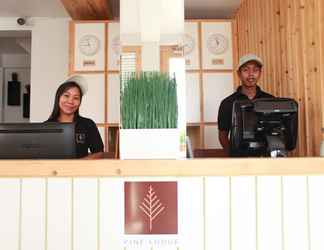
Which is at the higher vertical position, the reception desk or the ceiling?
the ceiling

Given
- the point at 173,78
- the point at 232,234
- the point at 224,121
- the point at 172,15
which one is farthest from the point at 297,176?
the point at 224,121

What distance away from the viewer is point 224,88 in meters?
3.95

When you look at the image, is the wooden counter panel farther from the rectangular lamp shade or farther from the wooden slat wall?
the wooden slat wall

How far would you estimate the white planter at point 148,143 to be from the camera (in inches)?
53.3

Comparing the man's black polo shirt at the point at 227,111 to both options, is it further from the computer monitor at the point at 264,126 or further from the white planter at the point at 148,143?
the white planter at the point at 148,143

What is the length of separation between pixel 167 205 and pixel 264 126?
0.69 meters

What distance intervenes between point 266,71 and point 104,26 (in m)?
1.82

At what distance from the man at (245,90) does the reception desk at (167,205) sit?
1.29 m

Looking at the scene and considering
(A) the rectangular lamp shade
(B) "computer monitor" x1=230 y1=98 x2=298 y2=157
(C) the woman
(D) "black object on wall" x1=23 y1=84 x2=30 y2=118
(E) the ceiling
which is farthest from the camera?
(D) "black object on wall" x1=23 y1=84 x2=30 y2=118

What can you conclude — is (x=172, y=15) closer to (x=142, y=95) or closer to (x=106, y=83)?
(x=142, y=95)

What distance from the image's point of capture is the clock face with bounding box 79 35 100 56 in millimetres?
3977

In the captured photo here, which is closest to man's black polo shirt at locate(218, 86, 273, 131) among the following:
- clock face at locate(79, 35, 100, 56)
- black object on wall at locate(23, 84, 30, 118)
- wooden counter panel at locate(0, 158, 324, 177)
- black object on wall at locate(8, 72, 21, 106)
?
wooden counter panel at locate(0, 158, 324, 177)

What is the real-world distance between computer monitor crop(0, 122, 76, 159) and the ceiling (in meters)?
2.68

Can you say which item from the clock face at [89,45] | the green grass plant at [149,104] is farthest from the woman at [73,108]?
the clock face at [89,45]
